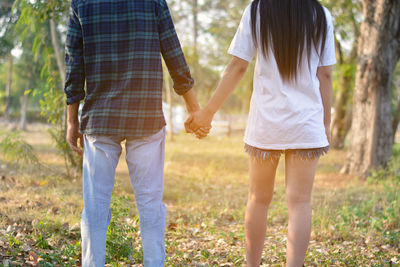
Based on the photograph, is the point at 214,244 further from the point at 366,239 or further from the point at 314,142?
the point at 314,142

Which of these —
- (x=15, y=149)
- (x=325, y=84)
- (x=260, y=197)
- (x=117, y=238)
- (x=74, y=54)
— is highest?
(x=74, y=54)

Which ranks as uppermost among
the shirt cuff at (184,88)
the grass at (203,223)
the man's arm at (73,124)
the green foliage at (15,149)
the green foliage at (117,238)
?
the shirt cuff at (184,88)

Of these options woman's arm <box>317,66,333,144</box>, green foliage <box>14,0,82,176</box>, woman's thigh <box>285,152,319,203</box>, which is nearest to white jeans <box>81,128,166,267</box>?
woman's thigh <box>285,152,319,203</box>

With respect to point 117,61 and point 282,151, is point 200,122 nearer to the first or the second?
point 282,151

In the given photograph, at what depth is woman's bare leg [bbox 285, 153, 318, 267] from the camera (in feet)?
7.13

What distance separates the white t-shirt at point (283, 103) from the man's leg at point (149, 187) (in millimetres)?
557

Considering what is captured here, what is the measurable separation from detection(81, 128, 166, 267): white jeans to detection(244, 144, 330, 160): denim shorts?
53 cm

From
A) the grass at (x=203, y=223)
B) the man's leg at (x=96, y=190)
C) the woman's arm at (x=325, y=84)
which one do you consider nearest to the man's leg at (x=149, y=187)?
the man's leg at (x=96, y=190)

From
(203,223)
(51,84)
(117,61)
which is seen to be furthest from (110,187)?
(51,84)

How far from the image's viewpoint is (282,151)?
2.21m

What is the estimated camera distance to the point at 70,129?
2.19 meters

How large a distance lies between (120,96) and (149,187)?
497mm

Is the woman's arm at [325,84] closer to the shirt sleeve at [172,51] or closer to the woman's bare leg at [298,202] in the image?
the woman's bare leg at [298,202]

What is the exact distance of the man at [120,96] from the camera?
195cm
